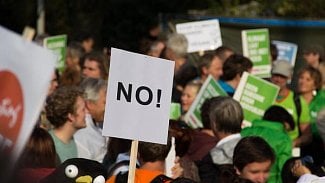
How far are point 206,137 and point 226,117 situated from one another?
0.29m

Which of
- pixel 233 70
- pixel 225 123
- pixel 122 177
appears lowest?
pixel 122 177

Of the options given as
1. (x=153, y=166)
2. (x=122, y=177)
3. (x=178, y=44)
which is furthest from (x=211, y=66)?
(x=122, y=177)

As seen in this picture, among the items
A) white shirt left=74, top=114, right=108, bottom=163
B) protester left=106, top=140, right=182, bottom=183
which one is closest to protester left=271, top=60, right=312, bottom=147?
white shirt left=74, top=114, right=108, bottom=163

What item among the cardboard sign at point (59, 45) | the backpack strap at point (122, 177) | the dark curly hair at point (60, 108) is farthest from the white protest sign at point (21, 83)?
the cardboard sign at point (59, 45)

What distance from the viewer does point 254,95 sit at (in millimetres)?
7430

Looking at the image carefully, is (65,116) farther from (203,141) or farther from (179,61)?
(179,61)

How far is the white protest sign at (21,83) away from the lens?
8.82ft

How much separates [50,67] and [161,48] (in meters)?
6.68

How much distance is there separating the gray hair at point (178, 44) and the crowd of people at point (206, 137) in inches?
20.0

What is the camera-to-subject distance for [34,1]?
21.0 m

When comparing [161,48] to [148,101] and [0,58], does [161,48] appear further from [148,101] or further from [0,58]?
[0,58]

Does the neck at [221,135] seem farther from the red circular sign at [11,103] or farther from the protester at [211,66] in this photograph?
the red circular sign at [11,103]

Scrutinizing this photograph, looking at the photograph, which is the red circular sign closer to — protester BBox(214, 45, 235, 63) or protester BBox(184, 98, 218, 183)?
protester BBox(184, 98, 218, 183)

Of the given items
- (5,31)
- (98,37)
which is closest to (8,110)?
(5,31)
